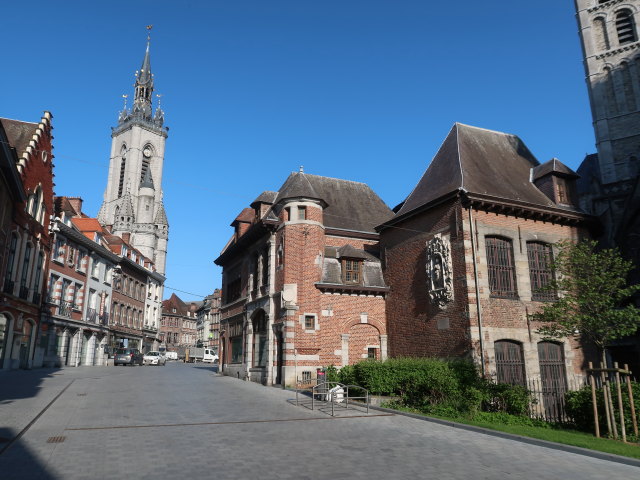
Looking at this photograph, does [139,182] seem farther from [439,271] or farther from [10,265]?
[439,271]

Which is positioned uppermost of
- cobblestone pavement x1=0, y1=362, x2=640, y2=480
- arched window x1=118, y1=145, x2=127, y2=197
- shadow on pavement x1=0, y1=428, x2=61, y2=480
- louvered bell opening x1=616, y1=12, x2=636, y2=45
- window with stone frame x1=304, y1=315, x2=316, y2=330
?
arched window x1=118, y1=145, x2=127, y2=197

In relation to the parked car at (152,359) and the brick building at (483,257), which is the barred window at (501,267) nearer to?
the brick building at (483,257)

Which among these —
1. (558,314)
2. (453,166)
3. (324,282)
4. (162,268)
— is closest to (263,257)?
(324,282)

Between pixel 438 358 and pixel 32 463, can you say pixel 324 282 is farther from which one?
pixel 32 463

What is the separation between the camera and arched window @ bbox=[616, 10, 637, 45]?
117 feet

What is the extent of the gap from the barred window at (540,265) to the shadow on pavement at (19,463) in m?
17.5

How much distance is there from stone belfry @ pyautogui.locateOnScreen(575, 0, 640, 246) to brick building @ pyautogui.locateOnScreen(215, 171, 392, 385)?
1594cm

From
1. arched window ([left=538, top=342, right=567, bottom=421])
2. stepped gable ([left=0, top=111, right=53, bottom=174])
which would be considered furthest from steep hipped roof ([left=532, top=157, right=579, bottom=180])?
stepped gable ([left=0, top=111, right=53, bottom=174])

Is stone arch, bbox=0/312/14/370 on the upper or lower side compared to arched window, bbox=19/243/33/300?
lower

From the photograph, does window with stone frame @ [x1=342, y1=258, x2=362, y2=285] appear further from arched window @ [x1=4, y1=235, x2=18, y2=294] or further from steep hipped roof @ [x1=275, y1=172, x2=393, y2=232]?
arched window @ [x1=4, y1=235, x2=18, y2=294]

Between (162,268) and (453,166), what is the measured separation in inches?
3141

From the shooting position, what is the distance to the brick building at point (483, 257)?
17266mm

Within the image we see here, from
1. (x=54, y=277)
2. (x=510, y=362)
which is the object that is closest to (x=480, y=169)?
(x=510, y=362)

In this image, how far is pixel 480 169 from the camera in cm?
2031
